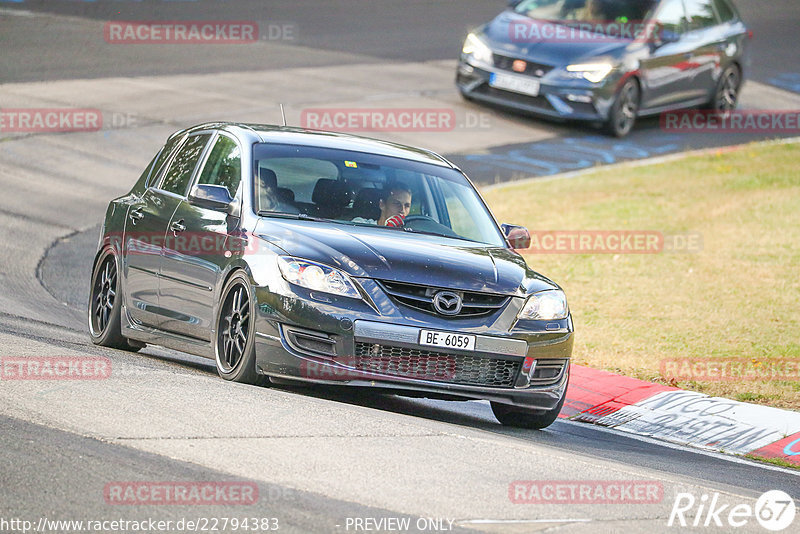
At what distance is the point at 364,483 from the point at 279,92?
52.5 feet

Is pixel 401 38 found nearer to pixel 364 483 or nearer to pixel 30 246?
pixel 30 246

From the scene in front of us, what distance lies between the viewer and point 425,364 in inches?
310

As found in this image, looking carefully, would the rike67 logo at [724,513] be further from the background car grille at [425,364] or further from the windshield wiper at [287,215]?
the windshield wiper at [287,215]

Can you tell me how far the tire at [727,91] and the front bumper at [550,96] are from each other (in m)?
3.45

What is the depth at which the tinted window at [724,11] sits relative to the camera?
23.7 metres

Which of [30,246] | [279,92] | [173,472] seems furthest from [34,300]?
[279,92]

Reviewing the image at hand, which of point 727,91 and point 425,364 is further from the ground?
point 425,364

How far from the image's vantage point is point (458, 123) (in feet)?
69.8

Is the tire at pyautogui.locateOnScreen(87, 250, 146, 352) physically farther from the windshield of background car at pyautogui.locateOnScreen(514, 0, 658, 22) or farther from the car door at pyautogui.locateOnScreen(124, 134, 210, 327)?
the windshield of background car at pyautogui.locateOnScreen(514, 0, 658, 22)

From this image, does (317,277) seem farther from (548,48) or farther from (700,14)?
(700,14)

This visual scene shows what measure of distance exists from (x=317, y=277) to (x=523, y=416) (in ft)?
6.19

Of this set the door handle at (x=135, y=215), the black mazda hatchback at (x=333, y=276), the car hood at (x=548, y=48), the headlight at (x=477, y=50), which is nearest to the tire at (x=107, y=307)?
the black mazda hatchback at (x=333, y=276)

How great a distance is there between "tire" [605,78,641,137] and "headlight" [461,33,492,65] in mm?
2076

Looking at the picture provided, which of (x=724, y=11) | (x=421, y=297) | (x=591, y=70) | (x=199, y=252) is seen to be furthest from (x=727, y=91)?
(x=421, y=297)
